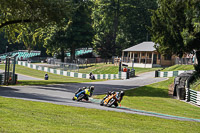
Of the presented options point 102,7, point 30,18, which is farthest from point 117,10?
point 30,18

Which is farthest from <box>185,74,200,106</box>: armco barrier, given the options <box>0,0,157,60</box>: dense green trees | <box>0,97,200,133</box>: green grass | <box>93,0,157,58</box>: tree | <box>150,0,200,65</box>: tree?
<box>93,0,157,58</box>: tree

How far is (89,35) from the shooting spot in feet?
240

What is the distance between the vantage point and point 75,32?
2768 inches

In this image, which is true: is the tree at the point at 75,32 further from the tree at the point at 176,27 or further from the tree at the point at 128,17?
the tree at the point at 176,27

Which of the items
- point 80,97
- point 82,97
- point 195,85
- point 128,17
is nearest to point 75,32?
point 128,17

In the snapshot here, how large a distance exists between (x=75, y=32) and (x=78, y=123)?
59749mm

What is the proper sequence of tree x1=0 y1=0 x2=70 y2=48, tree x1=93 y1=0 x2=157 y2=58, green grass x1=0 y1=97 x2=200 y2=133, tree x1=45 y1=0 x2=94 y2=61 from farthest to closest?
tree x1=93 y1=0 x2=157 y2=58 → tree x1=45 y1=0 x2=94 y2=61 → tree x1=0 y1=0 x2=70 y2=48 → green grass x1=0 y1=97 x2=200 y2=133

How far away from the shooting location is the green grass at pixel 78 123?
9816 millimetres

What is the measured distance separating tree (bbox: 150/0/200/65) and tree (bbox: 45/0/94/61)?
36.8 metres

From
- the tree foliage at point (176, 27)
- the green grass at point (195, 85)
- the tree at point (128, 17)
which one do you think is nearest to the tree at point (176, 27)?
the tree foliage at point (176, 27)

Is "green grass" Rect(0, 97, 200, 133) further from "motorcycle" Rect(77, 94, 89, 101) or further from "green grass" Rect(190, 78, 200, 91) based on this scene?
"green grass" Rect(190, 78, 200, 91)

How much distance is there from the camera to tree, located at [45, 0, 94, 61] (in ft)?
229

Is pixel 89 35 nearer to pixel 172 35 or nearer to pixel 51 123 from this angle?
pixel 172 35

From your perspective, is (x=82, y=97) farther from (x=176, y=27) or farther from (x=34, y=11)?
(x=176, y=27)
